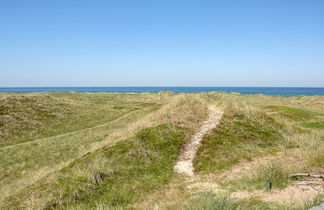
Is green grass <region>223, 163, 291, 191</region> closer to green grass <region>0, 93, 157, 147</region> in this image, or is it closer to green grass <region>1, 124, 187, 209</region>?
green grass <region>1, 124, 187, 209</region>

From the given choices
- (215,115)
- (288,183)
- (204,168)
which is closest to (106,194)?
(204,168)

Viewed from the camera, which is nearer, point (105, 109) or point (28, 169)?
point (28, 169)

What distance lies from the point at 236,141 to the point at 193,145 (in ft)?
9.89

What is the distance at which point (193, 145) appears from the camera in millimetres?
16375

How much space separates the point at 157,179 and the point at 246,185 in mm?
4435

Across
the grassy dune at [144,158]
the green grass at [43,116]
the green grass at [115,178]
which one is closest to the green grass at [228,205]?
the grassy dune at [144,158]

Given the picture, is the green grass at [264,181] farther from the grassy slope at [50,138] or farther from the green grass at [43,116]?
the green grass at [43,116]

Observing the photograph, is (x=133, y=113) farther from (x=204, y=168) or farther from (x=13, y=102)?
(x=204, y=168)

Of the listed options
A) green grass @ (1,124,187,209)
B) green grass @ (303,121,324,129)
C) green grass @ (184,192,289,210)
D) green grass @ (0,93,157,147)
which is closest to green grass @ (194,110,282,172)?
green grass @ (1,124,187,209)

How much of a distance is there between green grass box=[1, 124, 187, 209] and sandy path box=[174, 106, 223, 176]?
483mm

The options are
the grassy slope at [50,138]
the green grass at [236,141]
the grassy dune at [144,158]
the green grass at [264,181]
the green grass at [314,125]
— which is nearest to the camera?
the green grass at [264,181]

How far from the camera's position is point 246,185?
9.09 meters

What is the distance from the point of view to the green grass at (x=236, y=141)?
13.9 meters

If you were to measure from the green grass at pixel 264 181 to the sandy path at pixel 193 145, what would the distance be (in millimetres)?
3409
